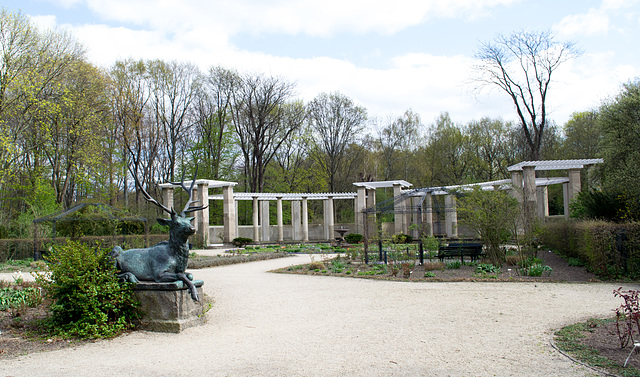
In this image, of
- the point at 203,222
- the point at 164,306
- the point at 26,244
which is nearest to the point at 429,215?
the point at 203,222

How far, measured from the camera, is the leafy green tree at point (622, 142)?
14925 millimetres

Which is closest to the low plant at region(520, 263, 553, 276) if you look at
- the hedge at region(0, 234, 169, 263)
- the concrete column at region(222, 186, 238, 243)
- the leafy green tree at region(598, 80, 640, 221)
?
the leafy green tree at region(598, 80, 640, 221)

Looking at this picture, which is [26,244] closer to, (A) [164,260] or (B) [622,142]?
(A) [164,260]

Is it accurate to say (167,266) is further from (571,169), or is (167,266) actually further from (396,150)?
(396,150)

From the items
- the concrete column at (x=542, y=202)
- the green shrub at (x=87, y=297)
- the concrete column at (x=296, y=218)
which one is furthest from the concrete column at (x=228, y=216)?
the green shrub at (x=87, y=297)

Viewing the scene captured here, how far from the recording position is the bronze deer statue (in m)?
6.96

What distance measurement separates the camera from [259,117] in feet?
128

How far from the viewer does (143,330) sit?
6.81 meters

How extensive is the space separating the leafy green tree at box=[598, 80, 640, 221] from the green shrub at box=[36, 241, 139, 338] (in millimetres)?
14598

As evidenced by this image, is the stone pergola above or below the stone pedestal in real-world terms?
above

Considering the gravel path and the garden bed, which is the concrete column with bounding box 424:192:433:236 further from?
the gravel path

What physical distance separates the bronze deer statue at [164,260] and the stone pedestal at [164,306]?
159 mm

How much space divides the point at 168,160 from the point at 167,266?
3510 centimetres

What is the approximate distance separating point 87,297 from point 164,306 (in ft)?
3.57
